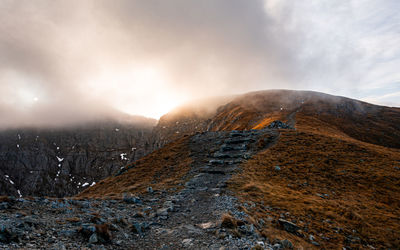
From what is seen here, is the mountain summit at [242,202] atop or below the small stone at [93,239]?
below

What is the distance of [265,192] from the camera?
65.0ft

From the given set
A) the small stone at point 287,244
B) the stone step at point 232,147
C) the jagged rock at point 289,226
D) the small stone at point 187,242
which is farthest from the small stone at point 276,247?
the stone step at point 232,147

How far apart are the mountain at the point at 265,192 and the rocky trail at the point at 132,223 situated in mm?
104

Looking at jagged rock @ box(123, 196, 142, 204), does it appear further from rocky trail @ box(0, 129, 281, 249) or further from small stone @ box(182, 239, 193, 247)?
small stone @ box(182, 239, 193, 247)

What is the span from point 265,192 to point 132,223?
533 inches

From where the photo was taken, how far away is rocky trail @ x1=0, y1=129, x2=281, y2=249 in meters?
9.09

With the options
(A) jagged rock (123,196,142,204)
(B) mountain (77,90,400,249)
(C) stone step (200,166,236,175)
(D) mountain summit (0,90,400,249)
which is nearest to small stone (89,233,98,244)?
(D) mountain summit (0,90,400,249)

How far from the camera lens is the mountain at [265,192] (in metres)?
12.0

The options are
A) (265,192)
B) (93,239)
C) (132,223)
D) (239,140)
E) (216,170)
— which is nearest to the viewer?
(93,239)

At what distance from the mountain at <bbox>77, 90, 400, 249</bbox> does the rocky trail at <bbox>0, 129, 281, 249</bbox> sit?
0.34 feet

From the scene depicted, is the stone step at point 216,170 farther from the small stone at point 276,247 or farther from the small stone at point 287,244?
the small stone at point 276,247

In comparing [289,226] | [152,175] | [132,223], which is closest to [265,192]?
[289,226]

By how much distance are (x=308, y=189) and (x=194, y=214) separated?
1523 centimetres

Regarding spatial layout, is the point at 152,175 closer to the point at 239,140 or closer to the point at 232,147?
the point at 232,147
